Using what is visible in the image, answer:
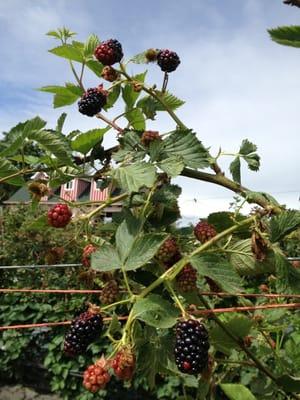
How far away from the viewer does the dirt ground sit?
3621mm

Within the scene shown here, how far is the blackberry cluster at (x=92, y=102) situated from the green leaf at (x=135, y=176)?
147 millimetres

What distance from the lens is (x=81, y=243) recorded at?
845 mm

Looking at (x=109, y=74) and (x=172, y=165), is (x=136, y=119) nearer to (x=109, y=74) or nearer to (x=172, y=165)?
(x=109, y=74)

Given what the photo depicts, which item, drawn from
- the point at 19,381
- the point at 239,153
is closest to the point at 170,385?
the point at 19,381

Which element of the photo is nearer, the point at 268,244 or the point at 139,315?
the point at 139,315

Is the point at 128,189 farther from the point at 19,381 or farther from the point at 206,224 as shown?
the point at 19,381

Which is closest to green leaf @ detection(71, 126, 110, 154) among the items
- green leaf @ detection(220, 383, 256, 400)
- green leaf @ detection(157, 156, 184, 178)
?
green leaf @ detection(157, 156, 184, 178)

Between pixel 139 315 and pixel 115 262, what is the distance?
10 cm

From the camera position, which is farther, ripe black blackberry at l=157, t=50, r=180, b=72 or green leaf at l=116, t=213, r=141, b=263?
ripe black blackberry at l=157, t=50, r=180, b=72

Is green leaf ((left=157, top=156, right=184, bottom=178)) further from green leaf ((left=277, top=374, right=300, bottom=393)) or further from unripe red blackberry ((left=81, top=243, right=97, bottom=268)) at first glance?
green leaf ((left=277, top=374, right=300, bottom=393))

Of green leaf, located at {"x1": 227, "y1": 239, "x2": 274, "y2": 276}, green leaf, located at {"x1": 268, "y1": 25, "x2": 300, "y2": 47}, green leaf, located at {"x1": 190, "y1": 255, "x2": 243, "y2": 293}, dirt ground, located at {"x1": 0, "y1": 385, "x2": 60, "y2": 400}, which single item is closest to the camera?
green leaf, located at {"x1": 268, "y1": 25, "x2": 300, "y2": 47}

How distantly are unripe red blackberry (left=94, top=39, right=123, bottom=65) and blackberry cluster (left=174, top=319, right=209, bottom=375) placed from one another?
47cm

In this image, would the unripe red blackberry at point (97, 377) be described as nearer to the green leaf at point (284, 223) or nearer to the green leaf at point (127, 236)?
the green leaf at point (127, 236)

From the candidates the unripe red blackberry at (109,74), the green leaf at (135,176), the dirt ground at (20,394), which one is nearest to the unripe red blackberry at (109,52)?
the unripe red blackberry at (109,74)
